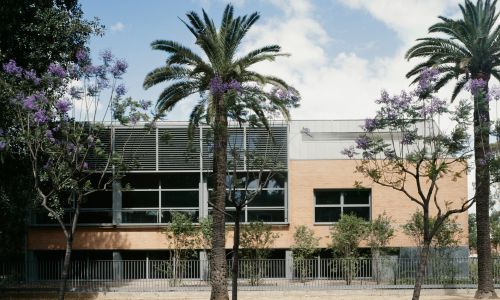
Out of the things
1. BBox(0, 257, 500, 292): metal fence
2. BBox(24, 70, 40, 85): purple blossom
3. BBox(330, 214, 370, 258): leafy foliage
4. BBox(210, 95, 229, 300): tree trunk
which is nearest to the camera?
BBox(24, 70, 40, 85): purple blossom

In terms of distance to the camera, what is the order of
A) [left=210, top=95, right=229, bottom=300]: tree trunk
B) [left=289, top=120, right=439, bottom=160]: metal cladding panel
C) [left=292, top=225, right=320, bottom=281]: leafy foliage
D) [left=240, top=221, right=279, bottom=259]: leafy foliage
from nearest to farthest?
[left=210, top=95, right=229, bottom=300]: tree trunk < [left=240, top=221, right=279, bottom=259]: leafy foliage < [left=292, top=225, right=320, bottom=281]: leafy foliage < [left=289, top=120, right=439, bottom=160]: metal cladding panel

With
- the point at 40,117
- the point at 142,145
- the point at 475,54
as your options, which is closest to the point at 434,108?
the point at 475,54

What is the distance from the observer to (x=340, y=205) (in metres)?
38.8

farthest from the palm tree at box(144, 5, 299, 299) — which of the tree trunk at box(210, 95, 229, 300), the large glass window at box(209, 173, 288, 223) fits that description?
the large glass window at box(209, 173, 288, 223)

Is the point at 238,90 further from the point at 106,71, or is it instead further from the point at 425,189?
the point at 425,189

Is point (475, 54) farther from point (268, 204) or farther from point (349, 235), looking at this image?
point (268, 204)

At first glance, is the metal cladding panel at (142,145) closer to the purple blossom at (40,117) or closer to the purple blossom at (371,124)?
the purple blossom at (40,117)

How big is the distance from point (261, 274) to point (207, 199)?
19.3 feet

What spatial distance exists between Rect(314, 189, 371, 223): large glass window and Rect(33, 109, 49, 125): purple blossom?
63.3 feet

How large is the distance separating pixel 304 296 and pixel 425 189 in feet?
38.4

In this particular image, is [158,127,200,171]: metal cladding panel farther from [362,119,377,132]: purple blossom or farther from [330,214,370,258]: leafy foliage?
[362,119,377,132]: purple blossom

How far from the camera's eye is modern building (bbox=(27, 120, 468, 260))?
37.8 metres

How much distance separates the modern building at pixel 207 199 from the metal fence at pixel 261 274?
241cm

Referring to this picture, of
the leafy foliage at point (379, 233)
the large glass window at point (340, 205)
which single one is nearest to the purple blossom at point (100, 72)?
the leafy foliage at point (379, 233)
